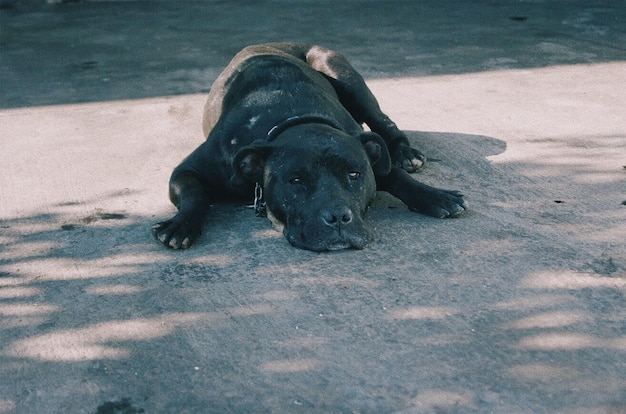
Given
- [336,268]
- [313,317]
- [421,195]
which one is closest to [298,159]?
[336,268]

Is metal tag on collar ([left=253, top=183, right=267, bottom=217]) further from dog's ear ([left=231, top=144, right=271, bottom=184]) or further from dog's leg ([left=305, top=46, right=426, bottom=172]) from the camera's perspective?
dog's leg ([left=305, top=46, right=426, bottom=172])

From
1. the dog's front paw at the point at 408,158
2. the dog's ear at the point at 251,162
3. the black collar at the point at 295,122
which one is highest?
the black collar at the point at 295,122

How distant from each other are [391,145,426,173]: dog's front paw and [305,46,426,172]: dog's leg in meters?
0.02

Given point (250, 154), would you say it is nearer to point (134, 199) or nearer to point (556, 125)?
point (134, 199)

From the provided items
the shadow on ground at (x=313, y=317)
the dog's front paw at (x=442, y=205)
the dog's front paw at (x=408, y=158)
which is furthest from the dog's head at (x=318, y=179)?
the dog's front paw at (x=408, y=158)

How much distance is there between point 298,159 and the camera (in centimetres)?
459

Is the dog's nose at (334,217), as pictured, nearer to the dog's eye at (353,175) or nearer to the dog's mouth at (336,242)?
the dog's mouth at (336,242)

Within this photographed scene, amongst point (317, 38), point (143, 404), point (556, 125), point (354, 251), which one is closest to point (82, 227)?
point (354, 251)

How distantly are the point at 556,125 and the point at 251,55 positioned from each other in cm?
221

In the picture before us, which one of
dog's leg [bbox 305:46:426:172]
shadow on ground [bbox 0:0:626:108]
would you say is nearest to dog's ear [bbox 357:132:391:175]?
dog's leg [bbox 305:46:426:172]

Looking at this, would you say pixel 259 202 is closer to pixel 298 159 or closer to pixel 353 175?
pixel 298 159

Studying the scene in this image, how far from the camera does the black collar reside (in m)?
4.99

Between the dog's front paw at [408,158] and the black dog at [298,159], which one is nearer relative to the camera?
the black dog at [298,159]

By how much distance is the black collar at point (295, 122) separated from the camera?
499 centimetres
